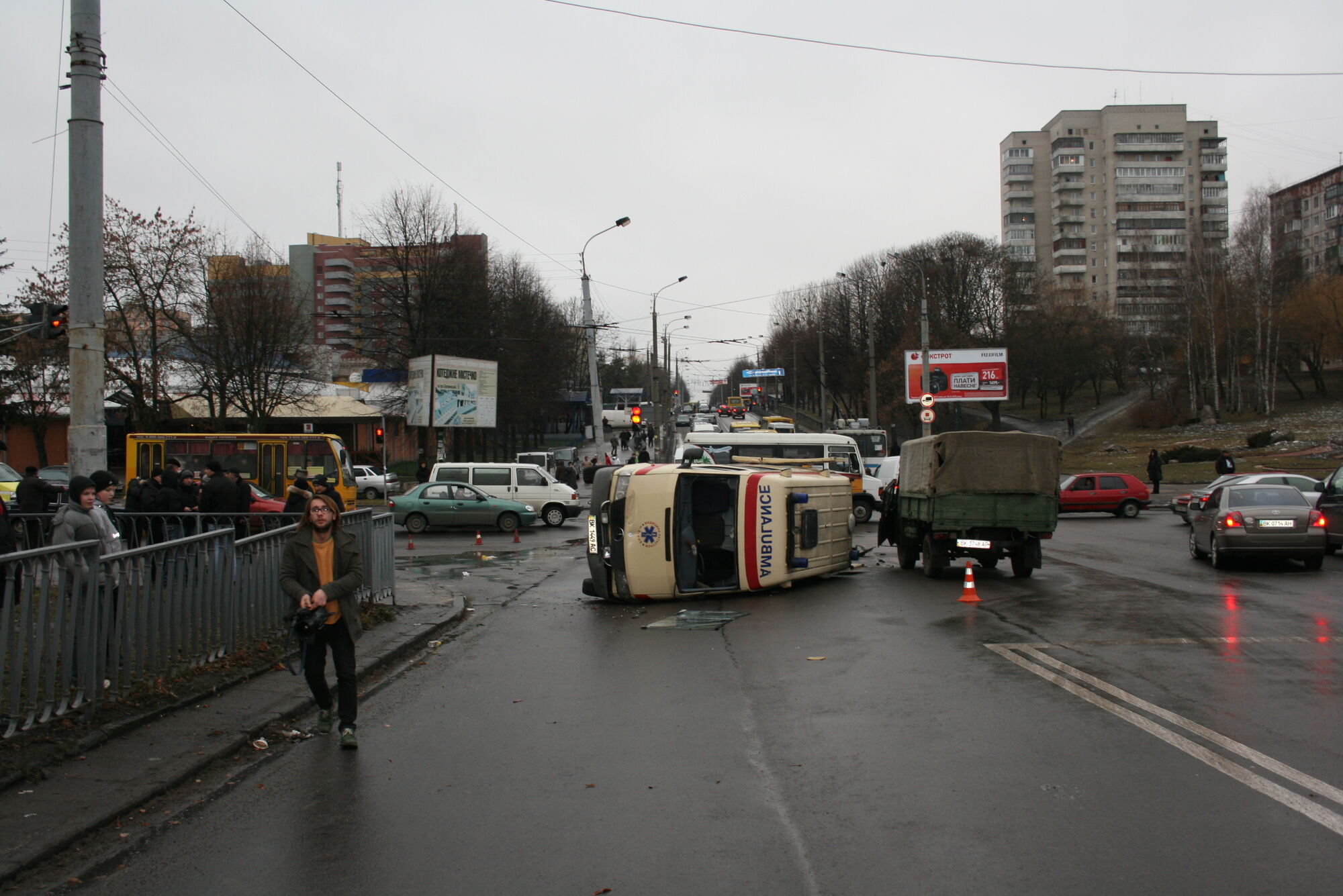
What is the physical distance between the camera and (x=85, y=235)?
10438mm

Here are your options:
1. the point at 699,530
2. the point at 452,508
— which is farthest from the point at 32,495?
the point at 452,508

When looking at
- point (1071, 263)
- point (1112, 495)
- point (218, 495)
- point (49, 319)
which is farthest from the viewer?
point (1071, 263)

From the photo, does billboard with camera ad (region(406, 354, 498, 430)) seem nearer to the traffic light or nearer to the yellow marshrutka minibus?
the traffic light

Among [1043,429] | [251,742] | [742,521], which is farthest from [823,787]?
[1043,429]

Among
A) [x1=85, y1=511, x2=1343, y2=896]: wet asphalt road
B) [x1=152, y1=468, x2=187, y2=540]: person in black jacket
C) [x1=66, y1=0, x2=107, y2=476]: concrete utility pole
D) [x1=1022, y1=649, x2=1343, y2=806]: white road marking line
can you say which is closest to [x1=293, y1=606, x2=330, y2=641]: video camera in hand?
[x1=85, y1=511, x2=1343, y2=896]: wet asphalt road

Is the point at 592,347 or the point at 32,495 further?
the point at 592,347

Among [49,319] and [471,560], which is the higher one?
[49,319]

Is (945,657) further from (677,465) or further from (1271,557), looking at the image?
(1271,557)

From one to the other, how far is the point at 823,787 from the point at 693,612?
7668mm

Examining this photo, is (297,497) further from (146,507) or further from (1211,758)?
(1211,758)

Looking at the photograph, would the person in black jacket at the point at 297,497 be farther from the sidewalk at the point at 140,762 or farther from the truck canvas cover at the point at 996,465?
the truck canvas cover at the point at 996,465

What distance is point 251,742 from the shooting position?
23.3 ft

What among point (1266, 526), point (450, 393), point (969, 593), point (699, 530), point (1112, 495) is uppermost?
point (450, 393)

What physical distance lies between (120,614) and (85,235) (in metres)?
4.79
